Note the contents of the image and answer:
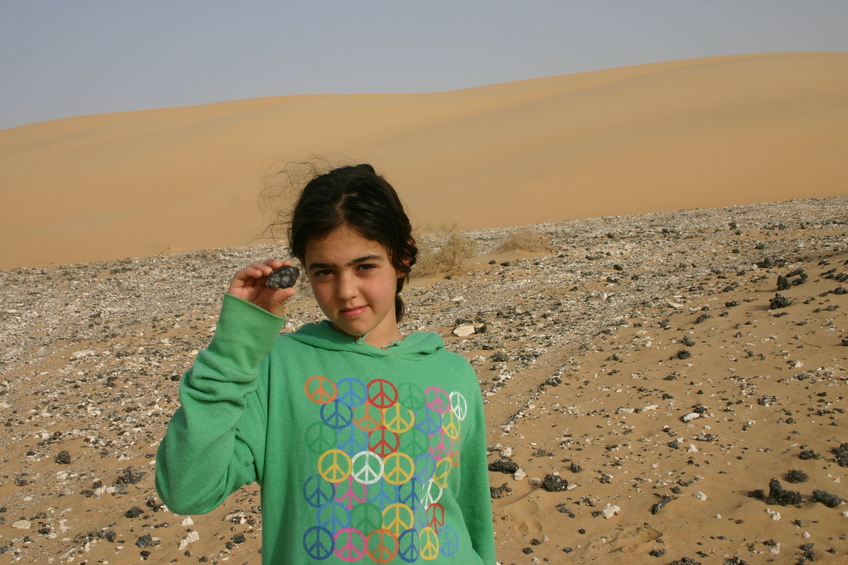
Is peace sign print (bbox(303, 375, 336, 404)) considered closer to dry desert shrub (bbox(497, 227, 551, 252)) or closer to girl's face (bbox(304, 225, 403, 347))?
girl's face (bbox(304, 225, 403, 347))

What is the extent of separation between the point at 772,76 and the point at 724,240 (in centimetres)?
3331

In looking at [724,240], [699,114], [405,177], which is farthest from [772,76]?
[724,240]

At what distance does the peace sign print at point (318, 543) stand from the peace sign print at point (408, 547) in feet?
0.53

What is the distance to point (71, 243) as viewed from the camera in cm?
2259

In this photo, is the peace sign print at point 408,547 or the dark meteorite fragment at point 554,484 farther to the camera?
the dark meteorite fragment at point 554,484

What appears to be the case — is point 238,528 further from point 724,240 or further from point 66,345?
point 724,240

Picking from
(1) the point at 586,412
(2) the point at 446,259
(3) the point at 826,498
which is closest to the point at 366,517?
(3) the point at 826,498

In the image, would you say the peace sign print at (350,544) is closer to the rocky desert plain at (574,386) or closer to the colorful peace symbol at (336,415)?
the colorful peace symbol at (336,415)

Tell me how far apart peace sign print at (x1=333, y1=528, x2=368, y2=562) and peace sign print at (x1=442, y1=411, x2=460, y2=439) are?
32cm

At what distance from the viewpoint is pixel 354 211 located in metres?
1.66

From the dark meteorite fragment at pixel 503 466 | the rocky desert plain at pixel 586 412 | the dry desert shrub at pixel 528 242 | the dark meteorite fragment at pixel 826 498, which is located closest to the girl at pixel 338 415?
the rocky desert plain at pixel 586 412

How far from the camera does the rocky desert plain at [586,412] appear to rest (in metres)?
3.38

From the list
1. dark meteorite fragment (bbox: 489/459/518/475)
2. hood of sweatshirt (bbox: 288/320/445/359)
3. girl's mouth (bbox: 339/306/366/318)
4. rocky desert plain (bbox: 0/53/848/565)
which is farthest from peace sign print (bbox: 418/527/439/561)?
dark meteorite fragment (bbox: 489/459/518/475)

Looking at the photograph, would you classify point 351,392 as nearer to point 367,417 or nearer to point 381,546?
point 367,417
